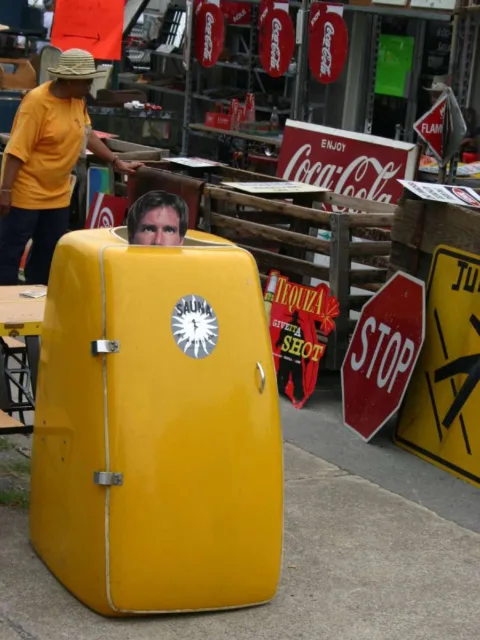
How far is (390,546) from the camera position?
485 cm

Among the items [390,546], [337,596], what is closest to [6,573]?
[337,596]

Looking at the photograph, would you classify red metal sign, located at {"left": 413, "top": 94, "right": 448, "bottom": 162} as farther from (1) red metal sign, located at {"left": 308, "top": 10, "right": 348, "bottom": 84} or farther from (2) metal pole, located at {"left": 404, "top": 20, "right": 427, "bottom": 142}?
(2) metal pole, located at {"left": 404, "top": 20, "right": 427, "bottom": 142}

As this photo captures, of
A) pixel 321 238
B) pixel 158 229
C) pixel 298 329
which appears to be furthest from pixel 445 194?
pixel 158 229

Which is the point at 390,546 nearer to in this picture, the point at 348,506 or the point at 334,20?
the point at 348,506

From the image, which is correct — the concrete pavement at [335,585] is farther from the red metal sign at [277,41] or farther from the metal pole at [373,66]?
the metal pole at [373,66]

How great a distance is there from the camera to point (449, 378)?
582 cm

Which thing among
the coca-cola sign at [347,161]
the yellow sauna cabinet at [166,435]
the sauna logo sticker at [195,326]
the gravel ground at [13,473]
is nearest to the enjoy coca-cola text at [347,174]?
the coca-cola sign at [347,161]

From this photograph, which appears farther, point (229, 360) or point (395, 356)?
point (395, 356)

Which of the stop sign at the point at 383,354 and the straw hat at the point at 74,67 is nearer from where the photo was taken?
the stop sign at the point at 383,354

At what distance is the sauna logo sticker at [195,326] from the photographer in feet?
13.3

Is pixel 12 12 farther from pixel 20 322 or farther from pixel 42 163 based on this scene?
pixel 20 322

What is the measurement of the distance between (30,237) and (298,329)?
191cm

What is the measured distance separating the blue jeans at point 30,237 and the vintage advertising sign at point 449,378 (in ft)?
8.38

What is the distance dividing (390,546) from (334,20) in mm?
8296
